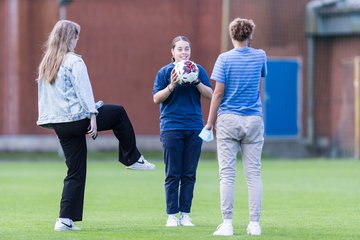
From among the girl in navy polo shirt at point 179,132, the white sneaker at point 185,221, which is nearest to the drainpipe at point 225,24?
the girl in navy polo shirt at point 179,132

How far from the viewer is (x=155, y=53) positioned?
31500 millimetres

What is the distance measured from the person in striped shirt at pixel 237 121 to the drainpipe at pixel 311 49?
2362 centimetres

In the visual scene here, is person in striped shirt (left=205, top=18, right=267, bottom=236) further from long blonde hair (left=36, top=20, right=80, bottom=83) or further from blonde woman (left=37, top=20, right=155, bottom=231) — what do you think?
long blonde hair (left=36, top=20, right=80, bottom=83)

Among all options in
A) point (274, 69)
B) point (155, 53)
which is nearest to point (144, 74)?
point (155, 53)

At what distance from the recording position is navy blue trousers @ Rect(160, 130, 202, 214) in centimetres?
1085

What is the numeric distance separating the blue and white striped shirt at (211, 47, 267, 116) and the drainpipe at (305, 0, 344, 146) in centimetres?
2363

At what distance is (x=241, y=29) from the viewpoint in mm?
9625

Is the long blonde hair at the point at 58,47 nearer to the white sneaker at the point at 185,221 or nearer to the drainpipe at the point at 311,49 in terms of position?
the white sneaker at the point at 185,221

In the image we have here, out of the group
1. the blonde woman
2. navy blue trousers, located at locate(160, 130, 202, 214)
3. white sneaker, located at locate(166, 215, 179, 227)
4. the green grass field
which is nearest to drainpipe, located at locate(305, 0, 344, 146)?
the green grass field

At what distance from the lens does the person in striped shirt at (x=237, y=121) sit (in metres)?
9.72

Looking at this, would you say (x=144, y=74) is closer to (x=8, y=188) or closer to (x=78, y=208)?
(x=8, y=188)

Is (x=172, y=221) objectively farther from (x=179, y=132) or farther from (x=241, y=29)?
(x=241, y=29)

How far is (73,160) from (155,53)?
21.5m

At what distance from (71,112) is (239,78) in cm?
167
